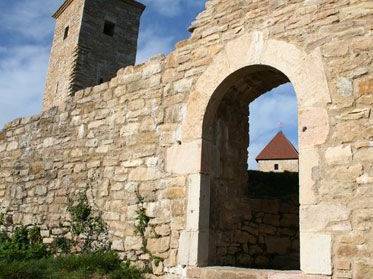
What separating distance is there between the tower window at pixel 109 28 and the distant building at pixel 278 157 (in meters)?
11.8

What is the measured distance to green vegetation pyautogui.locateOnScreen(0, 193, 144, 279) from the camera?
4773 millimetres

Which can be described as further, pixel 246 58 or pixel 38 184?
pixel 38 184

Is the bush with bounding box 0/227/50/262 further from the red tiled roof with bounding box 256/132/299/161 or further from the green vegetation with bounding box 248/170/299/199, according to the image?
the red tiled roof with bounding box 256/132/299/161

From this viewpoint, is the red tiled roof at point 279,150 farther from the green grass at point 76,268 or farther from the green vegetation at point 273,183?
the green grass at point 76,268

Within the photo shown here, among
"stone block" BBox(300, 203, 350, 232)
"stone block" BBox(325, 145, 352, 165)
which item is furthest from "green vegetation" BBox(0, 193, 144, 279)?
"stone block" BBox(325, 145, 352, 165)

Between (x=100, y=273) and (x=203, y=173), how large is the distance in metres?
1.68

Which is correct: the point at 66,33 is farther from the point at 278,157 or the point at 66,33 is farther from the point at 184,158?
the point at 184,158

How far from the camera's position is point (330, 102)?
12.8 feet

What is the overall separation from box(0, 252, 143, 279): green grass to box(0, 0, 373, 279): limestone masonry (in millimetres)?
201

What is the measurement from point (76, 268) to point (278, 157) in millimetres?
20931

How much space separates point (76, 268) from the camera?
197 inches

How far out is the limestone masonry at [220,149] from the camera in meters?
3.71

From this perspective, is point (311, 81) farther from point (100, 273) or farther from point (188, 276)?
point (100, 273)

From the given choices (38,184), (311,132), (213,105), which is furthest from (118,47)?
(311,132)
